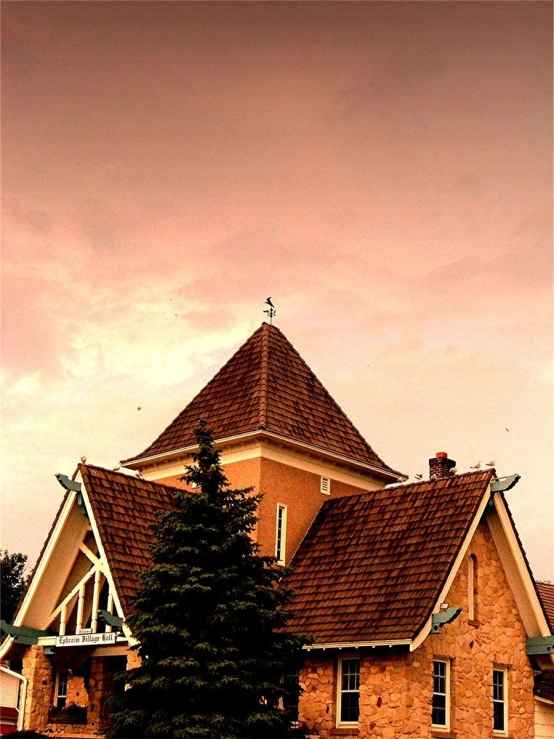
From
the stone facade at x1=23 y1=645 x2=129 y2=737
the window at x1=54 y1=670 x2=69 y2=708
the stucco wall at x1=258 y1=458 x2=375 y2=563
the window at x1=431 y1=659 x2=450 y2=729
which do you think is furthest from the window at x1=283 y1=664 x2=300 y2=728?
the window at x1=54 y1=670 x2=69 y2=708

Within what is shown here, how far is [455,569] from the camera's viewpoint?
2206cm

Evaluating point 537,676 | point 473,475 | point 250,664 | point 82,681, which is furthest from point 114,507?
point 537,676

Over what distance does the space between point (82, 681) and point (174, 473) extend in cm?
644

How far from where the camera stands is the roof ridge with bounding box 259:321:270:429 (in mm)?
26797

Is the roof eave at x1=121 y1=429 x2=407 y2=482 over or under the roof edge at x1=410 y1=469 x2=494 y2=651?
over

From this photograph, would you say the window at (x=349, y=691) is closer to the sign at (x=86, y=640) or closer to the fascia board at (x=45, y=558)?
the sign at (x=86, y=640)

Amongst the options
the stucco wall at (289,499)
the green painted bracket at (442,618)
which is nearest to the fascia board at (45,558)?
the stucco wall at (289,499)

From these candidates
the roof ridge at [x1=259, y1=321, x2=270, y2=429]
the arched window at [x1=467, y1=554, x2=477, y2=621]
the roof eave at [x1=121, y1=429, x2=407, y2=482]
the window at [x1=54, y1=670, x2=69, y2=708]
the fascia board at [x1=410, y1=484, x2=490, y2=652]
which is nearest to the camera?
the fascia board at [x1=410, y1=484, x2=490, y2=652]

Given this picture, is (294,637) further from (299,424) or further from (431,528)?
(299,424)

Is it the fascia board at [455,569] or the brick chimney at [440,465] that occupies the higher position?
the brick chimney at [440,465]

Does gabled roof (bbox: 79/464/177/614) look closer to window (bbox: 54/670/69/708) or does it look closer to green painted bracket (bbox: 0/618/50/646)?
green painted bracket (bbox: 0/618/50/646)

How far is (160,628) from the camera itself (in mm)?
18547

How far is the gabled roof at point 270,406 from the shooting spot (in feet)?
90.3

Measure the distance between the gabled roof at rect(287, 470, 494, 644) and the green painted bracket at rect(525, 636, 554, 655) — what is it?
3737mm
